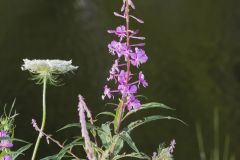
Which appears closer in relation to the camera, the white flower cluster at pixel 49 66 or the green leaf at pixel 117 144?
the green leaf at pixel 117 144

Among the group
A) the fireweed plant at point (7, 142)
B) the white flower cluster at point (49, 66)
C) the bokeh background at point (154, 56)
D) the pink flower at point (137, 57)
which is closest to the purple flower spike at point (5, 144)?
the fireweed plant at point (7, 142)

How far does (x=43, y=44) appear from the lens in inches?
254

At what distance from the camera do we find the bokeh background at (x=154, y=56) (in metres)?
6.26

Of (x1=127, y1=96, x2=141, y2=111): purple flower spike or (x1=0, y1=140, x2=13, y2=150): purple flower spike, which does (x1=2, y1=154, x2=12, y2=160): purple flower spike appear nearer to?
(x1=0, y1=140, x2=13, y2=150): purple flower spike

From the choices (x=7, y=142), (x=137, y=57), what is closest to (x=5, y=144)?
(x=7, y=142)

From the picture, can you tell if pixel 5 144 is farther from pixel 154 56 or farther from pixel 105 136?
pixel 154 56

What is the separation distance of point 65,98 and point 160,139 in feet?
3.32

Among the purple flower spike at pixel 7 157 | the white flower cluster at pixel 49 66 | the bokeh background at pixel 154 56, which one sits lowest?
the purple flower spike at pixel 7 157

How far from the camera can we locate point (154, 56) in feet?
21.0

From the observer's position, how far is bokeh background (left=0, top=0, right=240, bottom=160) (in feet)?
20.5

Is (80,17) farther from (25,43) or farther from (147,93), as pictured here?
(147,93)

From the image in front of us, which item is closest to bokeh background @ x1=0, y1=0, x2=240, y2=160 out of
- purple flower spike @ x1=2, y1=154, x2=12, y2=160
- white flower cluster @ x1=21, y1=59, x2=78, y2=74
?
white flower cluster @ x1=21, y1=59, x2=78, y2=74

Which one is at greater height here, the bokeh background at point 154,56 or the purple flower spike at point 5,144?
the bokeh background at point 154,56

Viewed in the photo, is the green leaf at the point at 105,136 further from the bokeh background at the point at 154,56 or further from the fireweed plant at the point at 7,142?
the bokeh background at the point at 154,56
